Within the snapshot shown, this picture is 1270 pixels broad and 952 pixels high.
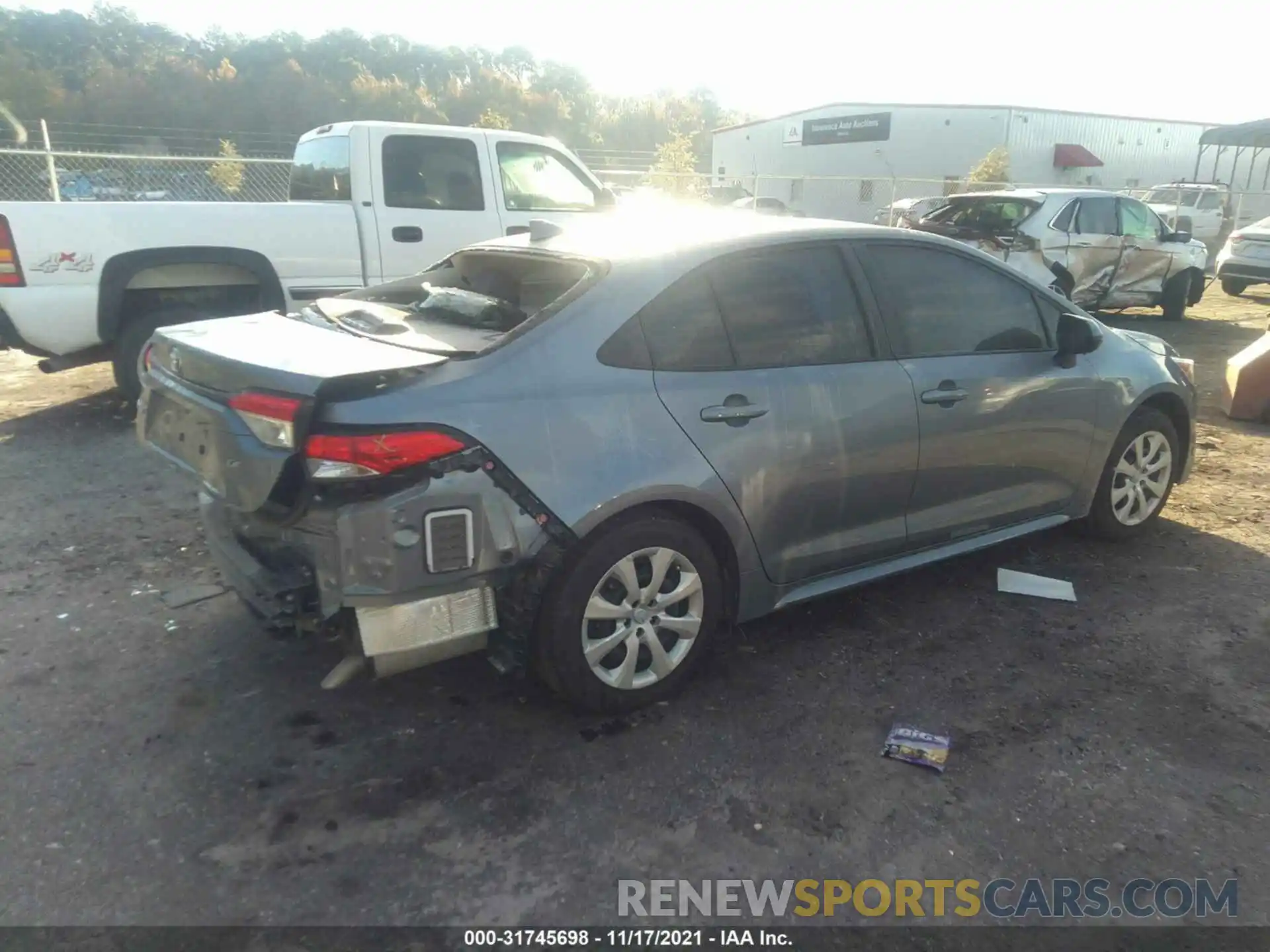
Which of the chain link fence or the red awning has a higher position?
the red awning

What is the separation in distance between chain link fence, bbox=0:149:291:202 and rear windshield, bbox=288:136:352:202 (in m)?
4.87

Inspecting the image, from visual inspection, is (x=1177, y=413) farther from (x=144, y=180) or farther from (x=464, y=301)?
(x=144, y=180)

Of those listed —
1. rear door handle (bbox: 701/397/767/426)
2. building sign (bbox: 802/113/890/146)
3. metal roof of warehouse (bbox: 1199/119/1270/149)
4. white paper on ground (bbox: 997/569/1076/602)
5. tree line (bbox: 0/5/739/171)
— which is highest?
tree line (bbox: 0/5/739/171)

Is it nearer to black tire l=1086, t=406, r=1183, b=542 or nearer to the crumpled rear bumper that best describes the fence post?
the crumpled rear bumper

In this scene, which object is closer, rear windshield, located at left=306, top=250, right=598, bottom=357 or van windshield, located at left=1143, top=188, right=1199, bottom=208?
rear windshield, located at left=306, top=250, right=598, bottom=357

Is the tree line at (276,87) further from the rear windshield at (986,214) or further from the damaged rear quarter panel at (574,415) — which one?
the damaged rear quarter panel at (574,415)

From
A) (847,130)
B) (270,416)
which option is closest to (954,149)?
(847,130)

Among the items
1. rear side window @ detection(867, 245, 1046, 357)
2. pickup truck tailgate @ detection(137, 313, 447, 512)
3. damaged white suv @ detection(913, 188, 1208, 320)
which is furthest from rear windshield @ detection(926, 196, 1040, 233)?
→ pickup truck tailgate @ detection(137, 313, 447, 512)

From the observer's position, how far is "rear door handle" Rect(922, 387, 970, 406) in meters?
3.76

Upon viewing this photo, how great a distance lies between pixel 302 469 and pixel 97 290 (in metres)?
4.49

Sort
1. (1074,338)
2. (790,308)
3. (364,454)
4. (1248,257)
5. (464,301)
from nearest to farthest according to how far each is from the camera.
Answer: (364,454)
(790,308)
(464,301)
(1074,338)
(1248,257)

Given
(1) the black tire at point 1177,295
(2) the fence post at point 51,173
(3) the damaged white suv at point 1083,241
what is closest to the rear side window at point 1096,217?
(3) the damaged white suv at point 1083,241

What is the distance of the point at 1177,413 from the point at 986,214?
710 cm

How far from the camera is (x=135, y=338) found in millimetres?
6477
